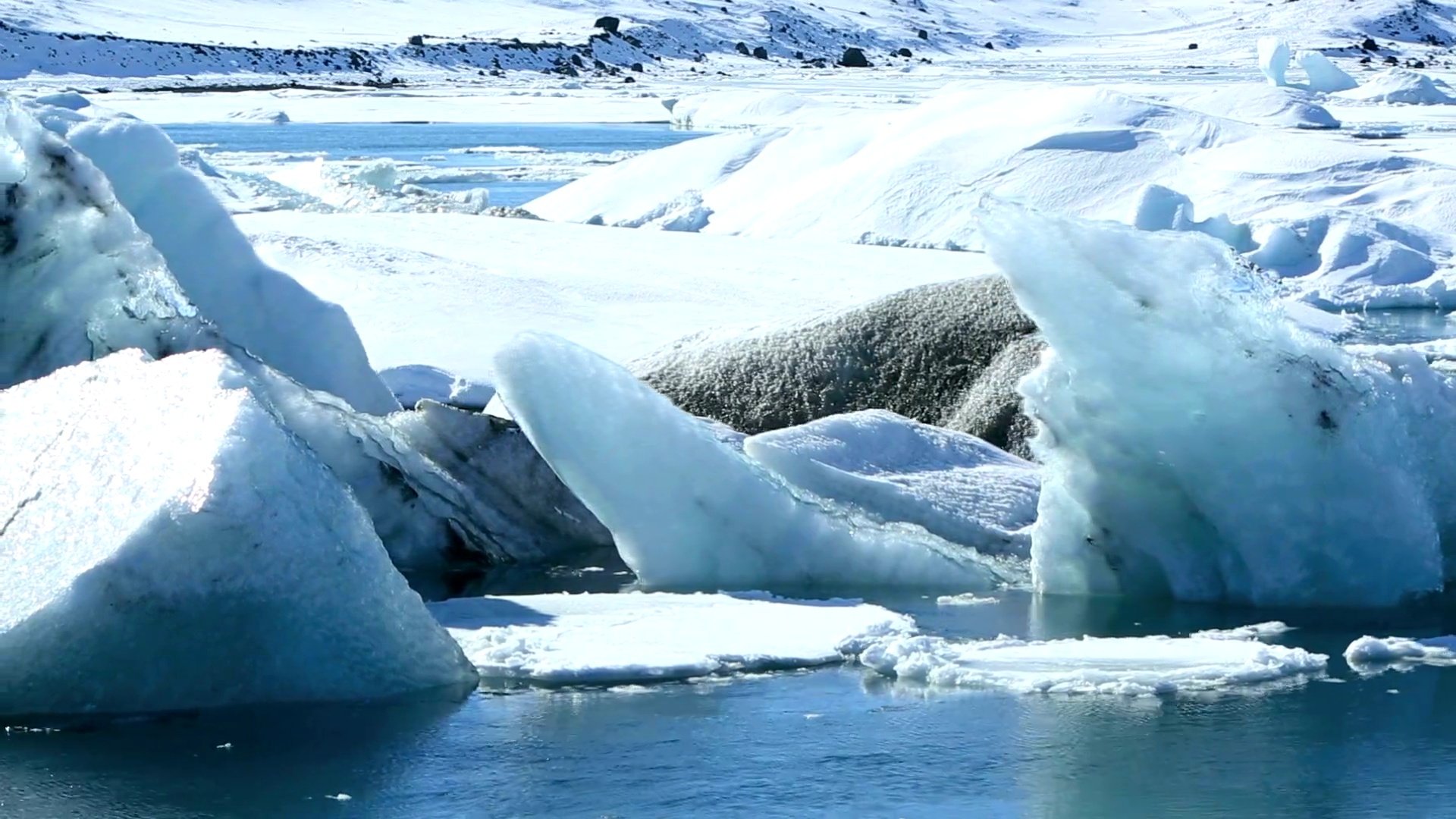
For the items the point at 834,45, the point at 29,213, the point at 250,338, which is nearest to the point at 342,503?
the point at 29,213

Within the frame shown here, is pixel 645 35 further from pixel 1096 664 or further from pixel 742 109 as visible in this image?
pixel 1096 664

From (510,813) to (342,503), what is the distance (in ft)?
3.46

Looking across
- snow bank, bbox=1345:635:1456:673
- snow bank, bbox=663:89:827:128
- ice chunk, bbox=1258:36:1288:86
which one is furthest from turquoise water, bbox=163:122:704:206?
snow bank, bbox=1345:635:1456:673

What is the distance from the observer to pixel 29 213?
5953 mm

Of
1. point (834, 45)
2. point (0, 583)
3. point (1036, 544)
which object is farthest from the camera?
point (834, 45)

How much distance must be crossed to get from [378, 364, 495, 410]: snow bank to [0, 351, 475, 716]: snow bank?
3.42 m

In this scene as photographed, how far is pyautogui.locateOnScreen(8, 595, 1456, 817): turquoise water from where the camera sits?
136 inches

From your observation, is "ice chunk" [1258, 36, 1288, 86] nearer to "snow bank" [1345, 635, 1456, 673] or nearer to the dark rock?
the dark rock

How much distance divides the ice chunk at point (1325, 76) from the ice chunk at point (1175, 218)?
21.0m

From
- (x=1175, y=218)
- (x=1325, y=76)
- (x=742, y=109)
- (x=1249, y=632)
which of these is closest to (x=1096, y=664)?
(x=1249, y=632)

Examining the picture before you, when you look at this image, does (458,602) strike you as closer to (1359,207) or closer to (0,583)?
(0,583)

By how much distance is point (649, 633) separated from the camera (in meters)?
4.68

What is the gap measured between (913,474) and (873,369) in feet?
5.05

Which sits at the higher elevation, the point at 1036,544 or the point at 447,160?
the point at 1036,544
